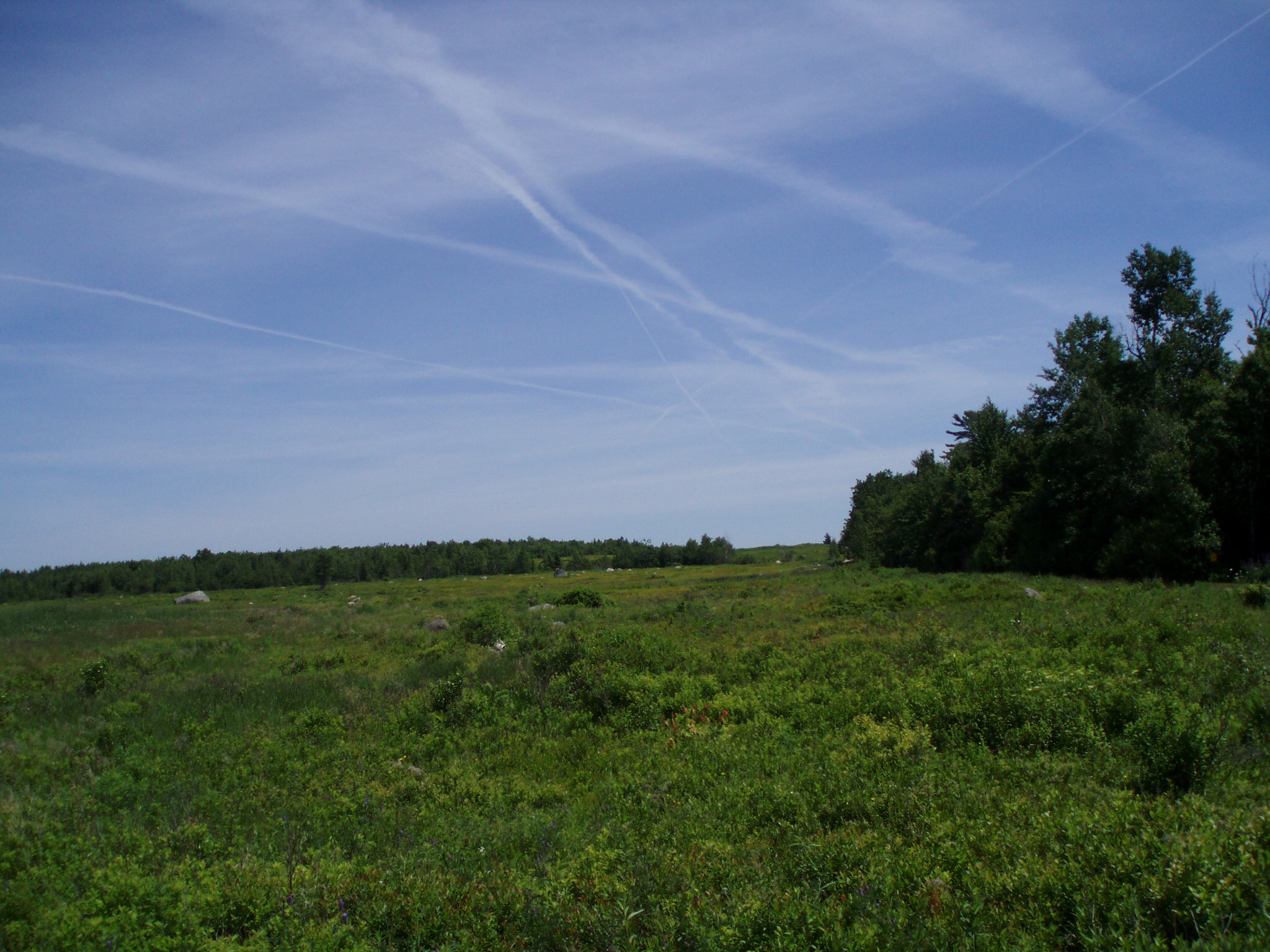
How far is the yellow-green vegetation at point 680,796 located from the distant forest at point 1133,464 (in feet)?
59.7

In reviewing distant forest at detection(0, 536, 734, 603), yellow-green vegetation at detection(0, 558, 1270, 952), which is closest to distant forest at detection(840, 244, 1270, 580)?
yellow-green vegetation at detection(0, 558, 1270, 952)

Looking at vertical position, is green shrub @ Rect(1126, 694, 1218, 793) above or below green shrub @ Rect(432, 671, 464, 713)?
above

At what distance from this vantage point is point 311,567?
490ft

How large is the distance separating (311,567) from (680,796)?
158862 millimetres

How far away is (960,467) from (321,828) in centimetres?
6894

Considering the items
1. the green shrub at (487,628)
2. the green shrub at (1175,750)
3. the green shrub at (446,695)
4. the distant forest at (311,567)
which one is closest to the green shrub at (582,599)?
the green shrub at (487,628)

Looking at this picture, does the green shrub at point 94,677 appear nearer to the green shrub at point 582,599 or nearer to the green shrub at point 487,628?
the green shrub at point 487,628

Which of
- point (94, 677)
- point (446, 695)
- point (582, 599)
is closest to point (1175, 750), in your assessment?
point (446, 695)

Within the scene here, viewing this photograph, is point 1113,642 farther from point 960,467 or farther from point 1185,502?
point 960,467

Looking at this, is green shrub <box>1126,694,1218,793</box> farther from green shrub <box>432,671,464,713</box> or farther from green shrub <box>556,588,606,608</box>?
green shrub <box>556,588,606,608</box>

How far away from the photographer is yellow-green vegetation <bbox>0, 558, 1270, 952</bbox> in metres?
4.74

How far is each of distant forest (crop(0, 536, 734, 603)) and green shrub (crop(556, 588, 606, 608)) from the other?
10670 centimetres

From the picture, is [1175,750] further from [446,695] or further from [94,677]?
[94,677]

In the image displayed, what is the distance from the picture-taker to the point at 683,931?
4793 mm
